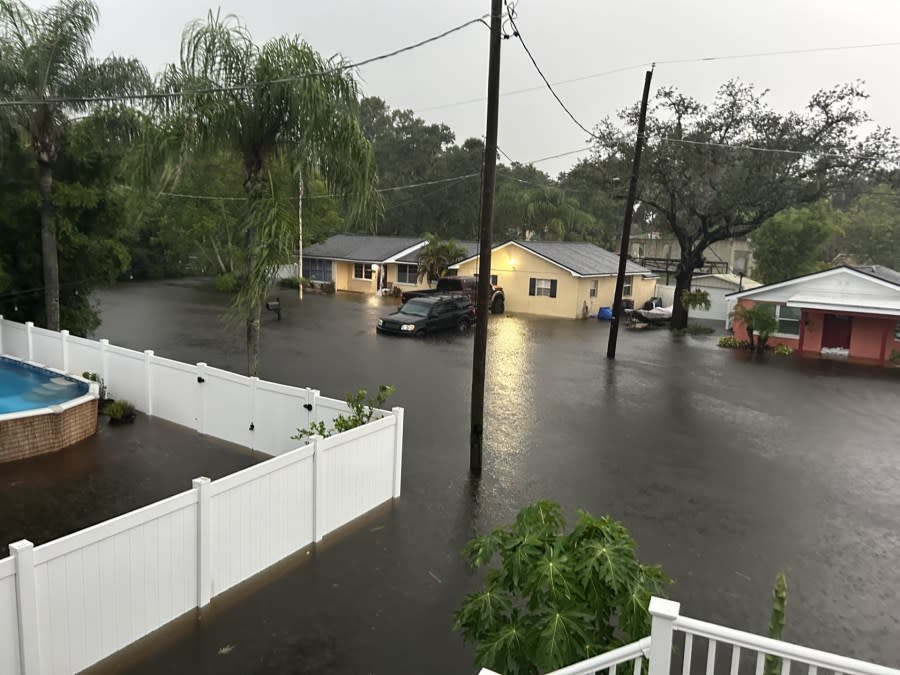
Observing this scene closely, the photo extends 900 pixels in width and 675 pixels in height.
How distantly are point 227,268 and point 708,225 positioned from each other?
1217 inches

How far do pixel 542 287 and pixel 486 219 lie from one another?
23.8 metres

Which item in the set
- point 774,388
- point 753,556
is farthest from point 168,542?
point 774,388

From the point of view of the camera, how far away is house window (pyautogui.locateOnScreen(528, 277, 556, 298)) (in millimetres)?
32531

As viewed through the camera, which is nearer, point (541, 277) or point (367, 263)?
point (541, 277)

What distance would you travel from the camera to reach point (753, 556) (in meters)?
7.66

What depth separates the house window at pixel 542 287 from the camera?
32.5 m

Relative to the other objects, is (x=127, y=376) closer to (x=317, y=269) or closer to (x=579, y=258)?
(x=579, y=258)

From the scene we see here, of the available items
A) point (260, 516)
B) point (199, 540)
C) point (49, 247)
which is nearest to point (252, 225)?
point (260, 516)

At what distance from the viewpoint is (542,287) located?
32875mm

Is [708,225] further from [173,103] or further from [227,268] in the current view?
[227,268]

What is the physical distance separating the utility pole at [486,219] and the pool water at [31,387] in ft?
25.9

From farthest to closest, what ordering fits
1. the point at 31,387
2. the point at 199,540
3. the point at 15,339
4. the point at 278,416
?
the point at 15,339
the point at 31,387
the point at 278,416
the point at 199,540

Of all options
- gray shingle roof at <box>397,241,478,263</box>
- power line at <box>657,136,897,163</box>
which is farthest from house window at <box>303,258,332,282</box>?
power line at <box>657,136,897,163</box>

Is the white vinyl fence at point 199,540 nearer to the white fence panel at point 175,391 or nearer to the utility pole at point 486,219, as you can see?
the white fence panel at point 175,391
